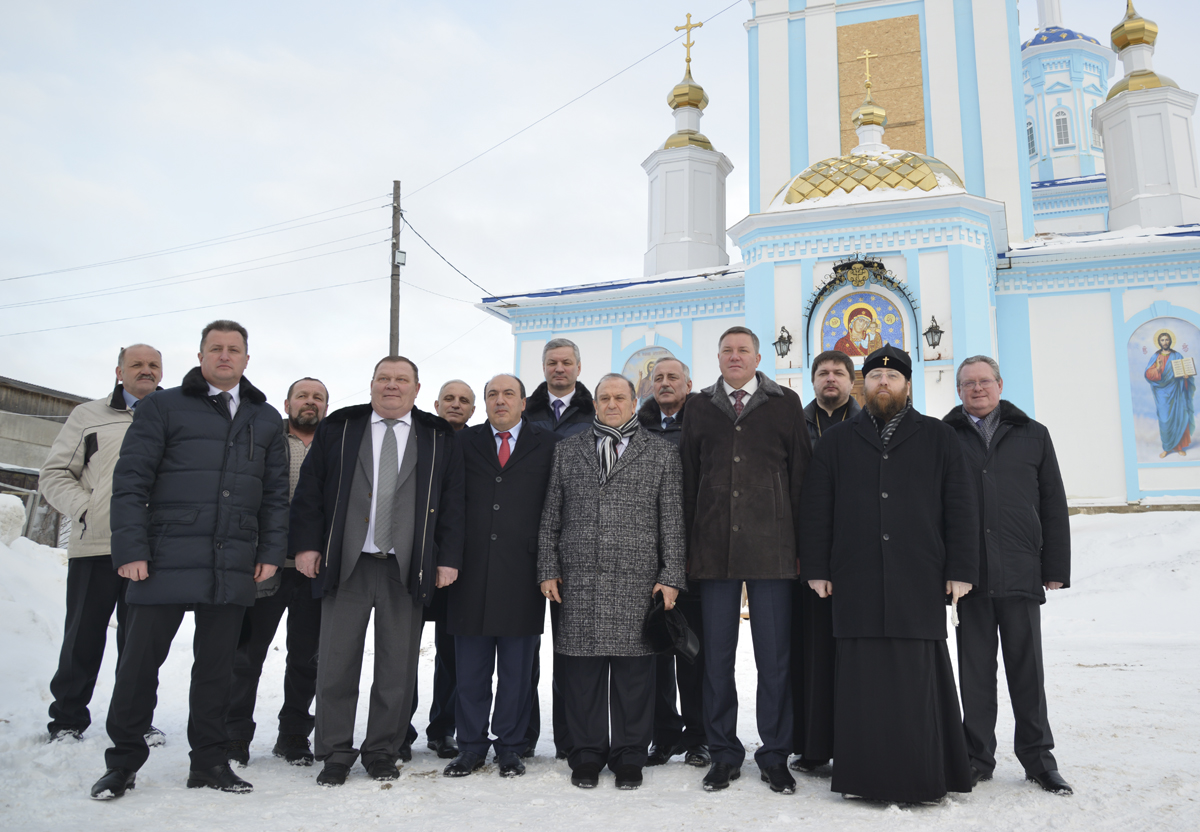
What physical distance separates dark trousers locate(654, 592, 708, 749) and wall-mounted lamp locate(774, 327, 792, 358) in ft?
30.5

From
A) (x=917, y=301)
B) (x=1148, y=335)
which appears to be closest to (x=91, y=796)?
(x=917, y=301)

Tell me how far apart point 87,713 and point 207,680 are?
40.4 inches

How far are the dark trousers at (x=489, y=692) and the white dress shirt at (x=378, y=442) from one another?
63 cm

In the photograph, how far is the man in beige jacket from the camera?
414 centimetres

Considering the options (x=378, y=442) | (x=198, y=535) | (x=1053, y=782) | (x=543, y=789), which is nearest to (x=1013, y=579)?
→ (x=1053, y=782)

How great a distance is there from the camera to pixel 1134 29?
17766 millimetres

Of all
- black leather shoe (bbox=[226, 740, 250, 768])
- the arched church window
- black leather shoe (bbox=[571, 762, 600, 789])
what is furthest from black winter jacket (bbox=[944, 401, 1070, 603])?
the arched church window

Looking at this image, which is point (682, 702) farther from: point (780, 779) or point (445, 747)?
point (445, 747)

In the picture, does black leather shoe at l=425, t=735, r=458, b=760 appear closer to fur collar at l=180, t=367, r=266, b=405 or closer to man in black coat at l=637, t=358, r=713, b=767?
man in black coat at l=637, t=358, r=713, b=767

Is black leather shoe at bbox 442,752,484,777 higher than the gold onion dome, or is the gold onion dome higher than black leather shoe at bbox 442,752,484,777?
the gold onion dome

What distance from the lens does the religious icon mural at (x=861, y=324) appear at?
42.4 feet

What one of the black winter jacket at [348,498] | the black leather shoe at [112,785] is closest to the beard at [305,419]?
the black winter jacket at [348,498]

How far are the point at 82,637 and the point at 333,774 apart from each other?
59.5 inches

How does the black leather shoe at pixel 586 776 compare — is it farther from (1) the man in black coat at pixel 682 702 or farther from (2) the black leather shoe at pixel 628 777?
(1) the man in black coat at pixel 682 702
